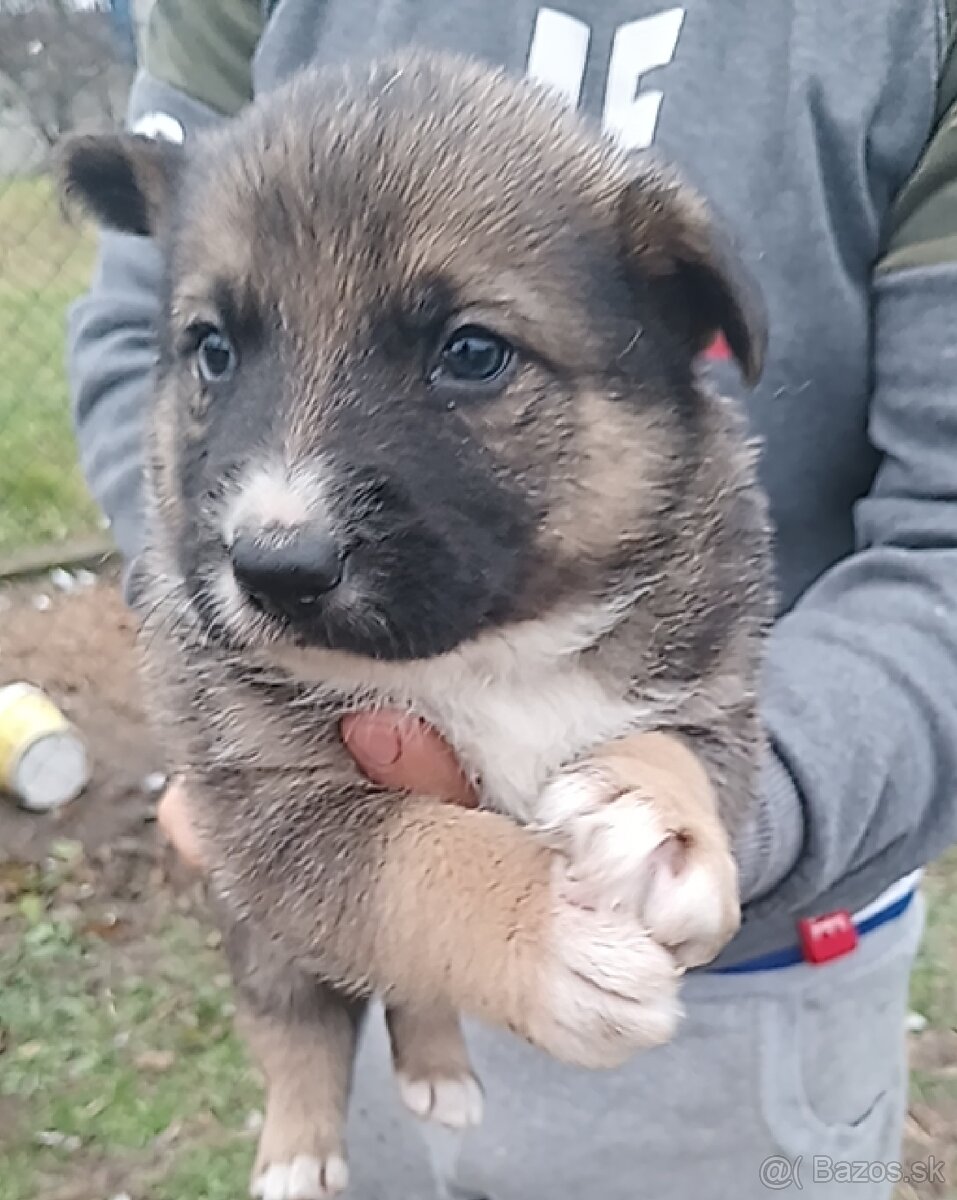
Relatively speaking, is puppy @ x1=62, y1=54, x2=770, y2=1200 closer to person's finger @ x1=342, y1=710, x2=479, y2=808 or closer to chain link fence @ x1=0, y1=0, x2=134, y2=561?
person's finger @ x1=342, y1=710, x2=479, y2=808

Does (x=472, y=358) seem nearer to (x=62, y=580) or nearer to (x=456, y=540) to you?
(x=456, y=540)

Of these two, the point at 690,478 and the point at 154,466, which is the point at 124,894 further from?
the point at 690,478

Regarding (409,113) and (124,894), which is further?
(124,894)

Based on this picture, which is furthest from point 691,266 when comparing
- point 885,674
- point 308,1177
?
point 308,1177

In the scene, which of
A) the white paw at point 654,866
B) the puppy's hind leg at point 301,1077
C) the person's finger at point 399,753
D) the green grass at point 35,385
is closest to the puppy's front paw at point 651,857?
the white paw at point 654,866

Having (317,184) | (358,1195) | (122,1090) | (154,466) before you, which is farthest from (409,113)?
(122,1090)

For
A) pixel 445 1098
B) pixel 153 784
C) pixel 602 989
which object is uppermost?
pixel 602 989

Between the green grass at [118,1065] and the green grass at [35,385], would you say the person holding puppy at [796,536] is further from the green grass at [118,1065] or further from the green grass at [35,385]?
the green grass at [35,385]
